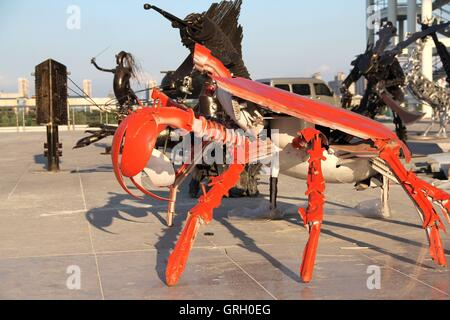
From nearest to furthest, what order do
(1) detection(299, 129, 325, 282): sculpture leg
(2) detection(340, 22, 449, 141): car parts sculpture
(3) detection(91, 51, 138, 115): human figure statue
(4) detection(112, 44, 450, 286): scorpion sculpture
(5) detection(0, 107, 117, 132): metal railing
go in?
(4) detection(112, 44, 450, 286): scorpion sculpture
(1) detection(299, 129, 325, 282): sculpture leg
(3) detection(91, 51, 138, 115): human figure statue
(2) detection(340, 22, 449, 141): car parts sculpture
(5) detection(0, 107, 117, 132): metal railing

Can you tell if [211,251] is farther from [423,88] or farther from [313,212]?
[423,88]

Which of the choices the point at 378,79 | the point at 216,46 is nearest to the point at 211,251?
the point at 216,46

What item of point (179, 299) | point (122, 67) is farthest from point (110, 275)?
point (122, 67)

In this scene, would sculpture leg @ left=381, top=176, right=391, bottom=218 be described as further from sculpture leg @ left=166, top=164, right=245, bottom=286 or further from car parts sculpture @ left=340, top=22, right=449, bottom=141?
car parts sculpture @ left=340, top=22, right=449, bottom=141

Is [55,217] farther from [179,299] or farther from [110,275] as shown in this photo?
[179,299]

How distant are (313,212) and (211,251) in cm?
176

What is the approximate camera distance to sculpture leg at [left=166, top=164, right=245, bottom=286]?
18.1 feet

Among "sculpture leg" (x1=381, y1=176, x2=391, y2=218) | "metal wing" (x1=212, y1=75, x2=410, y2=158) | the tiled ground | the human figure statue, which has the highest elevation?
the human figure statue

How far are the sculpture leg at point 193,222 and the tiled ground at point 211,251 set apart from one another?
6.3 inches

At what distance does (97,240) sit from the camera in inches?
305

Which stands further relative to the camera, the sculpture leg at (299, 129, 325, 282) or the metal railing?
the metal railing

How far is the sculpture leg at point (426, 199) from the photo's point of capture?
19.7 ft

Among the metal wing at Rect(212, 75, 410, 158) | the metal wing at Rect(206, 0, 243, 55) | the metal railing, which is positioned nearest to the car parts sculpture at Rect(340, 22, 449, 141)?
the metal wing at Rect(206, 0, 243, 55)

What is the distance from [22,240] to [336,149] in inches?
159
